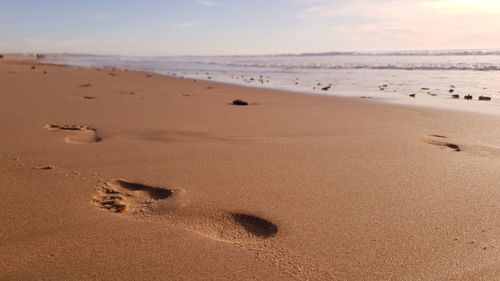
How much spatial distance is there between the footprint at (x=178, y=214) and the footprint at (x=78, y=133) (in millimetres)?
1197

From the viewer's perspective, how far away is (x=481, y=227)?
1.78 meters

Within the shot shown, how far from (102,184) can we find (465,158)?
2505 millimetres

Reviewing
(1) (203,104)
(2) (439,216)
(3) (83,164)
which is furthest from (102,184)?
(1) (203,104)

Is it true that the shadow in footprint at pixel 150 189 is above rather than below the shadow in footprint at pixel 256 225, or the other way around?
above

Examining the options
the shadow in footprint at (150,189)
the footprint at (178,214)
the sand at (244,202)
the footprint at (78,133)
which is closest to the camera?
the sand at (244,202)

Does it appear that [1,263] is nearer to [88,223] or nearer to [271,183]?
[88,223]

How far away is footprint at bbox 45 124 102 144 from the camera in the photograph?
321 centimetres

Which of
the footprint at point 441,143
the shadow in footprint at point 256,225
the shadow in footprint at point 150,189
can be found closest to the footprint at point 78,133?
the shadow in footprint at point 150,189

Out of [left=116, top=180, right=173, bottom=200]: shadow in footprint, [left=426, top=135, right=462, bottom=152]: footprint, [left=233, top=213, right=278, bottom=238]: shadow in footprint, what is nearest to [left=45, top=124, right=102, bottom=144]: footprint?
[left=116, top=180, right=173, bottom=200]: shadow in footprint

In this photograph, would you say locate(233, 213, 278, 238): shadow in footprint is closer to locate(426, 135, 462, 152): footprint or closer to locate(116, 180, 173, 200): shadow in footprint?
locate(116, 180, 173, 200): shadow in footprint

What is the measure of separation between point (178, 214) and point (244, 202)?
13.5 inches

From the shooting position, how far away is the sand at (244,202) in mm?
1448

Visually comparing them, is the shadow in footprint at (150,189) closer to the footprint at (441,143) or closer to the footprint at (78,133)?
the footprint at (78,133)

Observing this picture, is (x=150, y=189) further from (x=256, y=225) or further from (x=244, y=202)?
(x=256, y=225)
